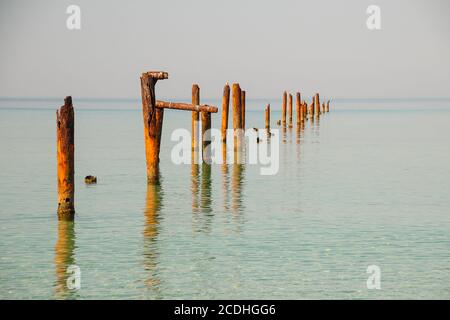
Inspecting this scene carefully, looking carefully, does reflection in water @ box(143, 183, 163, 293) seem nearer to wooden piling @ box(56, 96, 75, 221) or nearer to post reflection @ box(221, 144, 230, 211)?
post reflection @ box(221, 144, 230, 211)

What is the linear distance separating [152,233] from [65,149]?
202cm

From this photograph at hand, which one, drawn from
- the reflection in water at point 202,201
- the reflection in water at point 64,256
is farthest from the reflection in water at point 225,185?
the reflection in water at point 64,256

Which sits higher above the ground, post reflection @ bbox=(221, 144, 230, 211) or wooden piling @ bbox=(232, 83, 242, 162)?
wooden piling @ bbox=(232, 83, 242, 162)

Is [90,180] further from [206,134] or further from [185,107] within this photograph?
[206,134]

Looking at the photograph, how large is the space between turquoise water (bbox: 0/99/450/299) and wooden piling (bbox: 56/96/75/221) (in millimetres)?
555

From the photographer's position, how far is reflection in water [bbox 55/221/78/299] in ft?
34.6

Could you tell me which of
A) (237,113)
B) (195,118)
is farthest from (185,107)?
(237,113)

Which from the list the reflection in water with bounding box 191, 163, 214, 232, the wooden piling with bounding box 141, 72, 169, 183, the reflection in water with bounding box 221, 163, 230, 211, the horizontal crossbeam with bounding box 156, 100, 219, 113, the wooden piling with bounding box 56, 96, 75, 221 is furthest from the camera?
the horizontal crossbeam with bounding box 156, 100, 219, 113

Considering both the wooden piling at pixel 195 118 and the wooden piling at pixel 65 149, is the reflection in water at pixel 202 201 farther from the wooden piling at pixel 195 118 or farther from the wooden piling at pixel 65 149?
the wooden piling at pixel 195 118

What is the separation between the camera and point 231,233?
1428 centimetres

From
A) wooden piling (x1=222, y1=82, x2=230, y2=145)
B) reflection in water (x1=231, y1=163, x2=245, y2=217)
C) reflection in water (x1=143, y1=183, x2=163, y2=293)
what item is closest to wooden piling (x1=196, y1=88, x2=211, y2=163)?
reflection in water (x1=231, y1=163, x2=245, y2=217)

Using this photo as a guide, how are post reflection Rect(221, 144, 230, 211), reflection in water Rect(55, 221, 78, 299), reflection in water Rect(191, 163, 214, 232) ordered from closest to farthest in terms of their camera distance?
reflection in water Rect(55, 221, 78, 299)
reflection in water Rect(191, 163, 214, 232)
post reflection Rect(221, 144, 230, 211)

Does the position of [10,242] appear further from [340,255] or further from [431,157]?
[431,157]

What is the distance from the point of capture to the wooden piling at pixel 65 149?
14.7 meters
